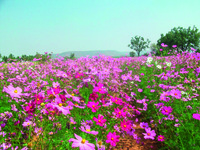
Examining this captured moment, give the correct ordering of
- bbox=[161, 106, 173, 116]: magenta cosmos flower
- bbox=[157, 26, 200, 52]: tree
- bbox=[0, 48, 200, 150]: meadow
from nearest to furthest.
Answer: bbox=[0, 48, 200, 150]: meadow < bbox=[161, 106, 173, 116]: magenta cosmos flower < bbox=[157, 26, 200, 52]: tree

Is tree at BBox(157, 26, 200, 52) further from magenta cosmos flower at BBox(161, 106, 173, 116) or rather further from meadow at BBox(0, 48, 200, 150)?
magenta cosmos flower at BBox(161, 106, 173, 116)

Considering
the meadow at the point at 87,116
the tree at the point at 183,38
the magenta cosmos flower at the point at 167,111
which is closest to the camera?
the meadow at the point at 87,116

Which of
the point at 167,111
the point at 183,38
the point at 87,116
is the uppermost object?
the point at 183,38

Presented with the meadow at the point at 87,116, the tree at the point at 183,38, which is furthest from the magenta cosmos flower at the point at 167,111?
the tree at the point at 183,38

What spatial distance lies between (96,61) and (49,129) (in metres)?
4.19

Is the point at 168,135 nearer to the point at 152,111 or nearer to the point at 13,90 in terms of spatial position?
the point at 152,111

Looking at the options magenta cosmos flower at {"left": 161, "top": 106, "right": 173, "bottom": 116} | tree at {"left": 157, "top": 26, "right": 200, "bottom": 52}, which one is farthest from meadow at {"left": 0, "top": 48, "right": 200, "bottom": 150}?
tree at {"left": 157, "top": 26, "right": 200, "bottom": 52}

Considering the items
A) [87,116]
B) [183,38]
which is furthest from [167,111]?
[183,38]

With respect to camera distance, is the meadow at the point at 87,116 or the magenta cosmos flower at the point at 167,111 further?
the magenta cosmos flower at the point at 167,111

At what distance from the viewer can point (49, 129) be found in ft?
7.60

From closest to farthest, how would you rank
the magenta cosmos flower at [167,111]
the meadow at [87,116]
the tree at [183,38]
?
the meadow at [87,116]
the magenta cosmos flower at [167,111]
the tree at [183,38]

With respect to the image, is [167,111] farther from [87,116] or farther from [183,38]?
[183,38]

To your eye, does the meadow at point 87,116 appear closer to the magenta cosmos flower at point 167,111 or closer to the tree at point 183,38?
the magenta cosmos flower at point 167,111

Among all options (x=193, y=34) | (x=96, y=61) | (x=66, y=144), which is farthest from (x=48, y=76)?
(x=193, y=34)
